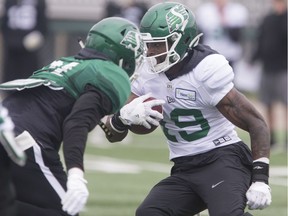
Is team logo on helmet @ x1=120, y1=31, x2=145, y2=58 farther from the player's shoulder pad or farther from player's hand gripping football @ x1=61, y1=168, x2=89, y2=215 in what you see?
player's hand gripping football @ x1=61, y1=168, x2=89, y2=215

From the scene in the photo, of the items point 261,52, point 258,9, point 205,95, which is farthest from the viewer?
point 258,9

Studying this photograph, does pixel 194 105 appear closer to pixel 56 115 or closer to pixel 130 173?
pixel 56 115

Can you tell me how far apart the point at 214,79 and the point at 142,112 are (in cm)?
44

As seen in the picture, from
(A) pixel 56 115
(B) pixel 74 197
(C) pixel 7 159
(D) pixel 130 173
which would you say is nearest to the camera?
(B) pixel 74 197

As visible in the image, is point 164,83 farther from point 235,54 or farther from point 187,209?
point 235,54

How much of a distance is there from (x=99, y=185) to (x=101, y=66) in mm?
4441

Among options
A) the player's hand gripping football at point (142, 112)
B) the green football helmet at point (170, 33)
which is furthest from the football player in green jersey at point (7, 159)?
the green football helmet at point (170, 33)

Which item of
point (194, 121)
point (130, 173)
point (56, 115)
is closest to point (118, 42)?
point (56, 115)

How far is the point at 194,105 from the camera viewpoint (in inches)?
213

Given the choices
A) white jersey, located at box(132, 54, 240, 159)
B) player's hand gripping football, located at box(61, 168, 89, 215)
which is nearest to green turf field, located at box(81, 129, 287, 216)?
white jersey, located at box(132, 54, 240, 159)

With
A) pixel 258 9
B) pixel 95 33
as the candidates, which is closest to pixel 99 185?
pixel 95 33

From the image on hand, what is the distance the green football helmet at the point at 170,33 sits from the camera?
5.35m

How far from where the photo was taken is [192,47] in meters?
5.51

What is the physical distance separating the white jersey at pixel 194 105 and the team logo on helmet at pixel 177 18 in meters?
0.24
